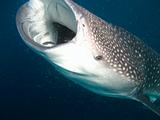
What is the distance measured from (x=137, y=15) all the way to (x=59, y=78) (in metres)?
8.11

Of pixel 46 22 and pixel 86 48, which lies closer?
pixel 86 48

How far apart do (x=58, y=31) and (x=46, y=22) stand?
0.21m

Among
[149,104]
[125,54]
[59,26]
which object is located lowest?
[149,104]

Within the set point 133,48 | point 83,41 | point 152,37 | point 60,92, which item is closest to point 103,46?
point 83,41

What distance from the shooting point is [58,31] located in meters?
3.62

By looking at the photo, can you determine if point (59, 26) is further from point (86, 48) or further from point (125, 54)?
point (125, 54)

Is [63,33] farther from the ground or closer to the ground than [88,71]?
farther from the ground

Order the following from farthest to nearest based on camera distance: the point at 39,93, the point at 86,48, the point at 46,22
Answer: the point at 39,93 → the point at 46,22 → the point at 86,48

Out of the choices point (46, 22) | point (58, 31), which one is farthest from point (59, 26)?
point (46, 22)

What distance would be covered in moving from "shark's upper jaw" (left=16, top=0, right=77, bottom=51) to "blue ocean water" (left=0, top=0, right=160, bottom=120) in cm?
848

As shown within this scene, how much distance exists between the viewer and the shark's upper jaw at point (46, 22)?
3153 mm

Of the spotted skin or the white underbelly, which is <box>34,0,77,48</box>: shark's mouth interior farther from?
the white underbelly

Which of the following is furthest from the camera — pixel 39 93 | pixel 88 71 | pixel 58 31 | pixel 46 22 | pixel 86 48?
pixel 39 93

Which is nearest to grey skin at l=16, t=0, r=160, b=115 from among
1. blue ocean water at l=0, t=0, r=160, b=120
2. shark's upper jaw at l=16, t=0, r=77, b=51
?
shark's upper jaw at l=16, t=0, r=77, b=51
